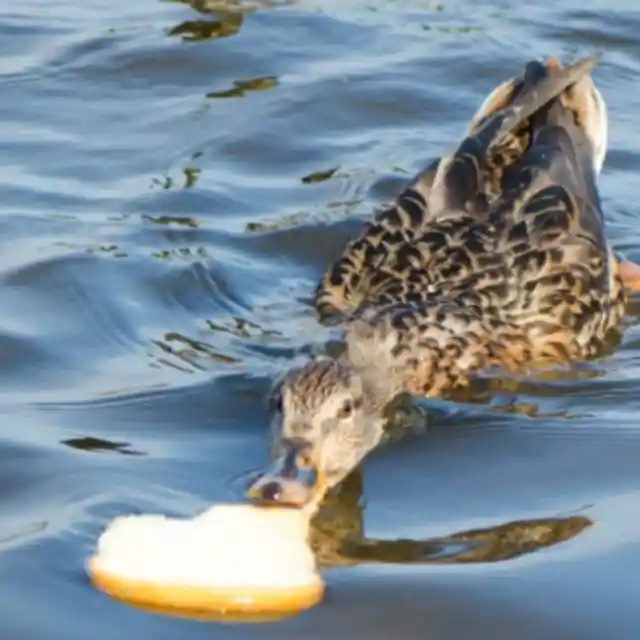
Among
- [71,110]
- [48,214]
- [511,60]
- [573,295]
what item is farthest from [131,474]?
[511,60]

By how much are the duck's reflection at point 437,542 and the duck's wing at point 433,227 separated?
195 cm

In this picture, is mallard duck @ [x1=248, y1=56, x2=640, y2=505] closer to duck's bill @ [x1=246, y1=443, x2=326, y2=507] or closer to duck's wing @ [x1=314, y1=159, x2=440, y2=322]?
duck's wing @ [x1=314, y1=159, x2=440, y2=322]

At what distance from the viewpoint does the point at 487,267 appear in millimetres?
8516

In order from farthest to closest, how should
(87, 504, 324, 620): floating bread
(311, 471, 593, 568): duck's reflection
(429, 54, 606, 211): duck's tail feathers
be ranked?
(429, 54, 606, 211): duck's tail feathers
(311, 471, 593, 568): duck's reflection
(87, 504, 324, 620): floating bread

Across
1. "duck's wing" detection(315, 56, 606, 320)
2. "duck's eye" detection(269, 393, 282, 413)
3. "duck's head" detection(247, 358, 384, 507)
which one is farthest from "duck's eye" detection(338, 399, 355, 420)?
"duck's wing" detection(315, 56, 606, 320)

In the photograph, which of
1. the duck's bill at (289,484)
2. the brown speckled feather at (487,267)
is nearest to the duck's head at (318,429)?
the duck's bill at (289,484)

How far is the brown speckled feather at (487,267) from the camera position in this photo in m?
8.08

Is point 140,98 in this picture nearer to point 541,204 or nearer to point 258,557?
point 541,204

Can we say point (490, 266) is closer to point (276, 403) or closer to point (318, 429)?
point (276, 403)

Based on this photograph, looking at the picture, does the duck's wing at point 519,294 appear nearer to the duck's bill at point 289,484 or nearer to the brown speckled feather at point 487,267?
the brown speckled feather at point 487,267

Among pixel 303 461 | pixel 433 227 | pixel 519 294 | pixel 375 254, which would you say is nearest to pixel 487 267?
pixel 519 294

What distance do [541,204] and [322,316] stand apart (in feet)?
3.39

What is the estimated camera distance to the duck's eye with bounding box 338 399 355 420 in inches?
273

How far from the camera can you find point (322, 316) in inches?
341
